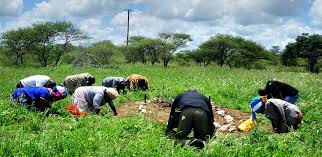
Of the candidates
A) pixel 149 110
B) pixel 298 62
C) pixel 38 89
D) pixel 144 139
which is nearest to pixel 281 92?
pixel 149 110

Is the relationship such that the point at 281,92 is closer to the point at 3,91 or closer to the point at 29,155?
the point at 29,155

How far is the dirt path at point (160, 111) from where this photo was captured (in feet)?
36.9

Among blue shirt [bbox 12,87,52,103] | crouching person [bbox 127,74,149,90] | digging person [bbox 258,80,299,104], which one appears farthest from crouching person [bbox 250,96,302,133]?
crouching person [bbox 127,74,149,90]

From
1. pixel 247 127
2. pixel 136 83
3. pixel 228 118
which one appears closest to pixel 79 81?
pixel 136 83

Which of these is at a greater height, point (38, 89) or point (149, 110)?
point (38, 89)

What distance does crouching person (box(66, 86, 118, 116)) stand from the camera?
10.1m

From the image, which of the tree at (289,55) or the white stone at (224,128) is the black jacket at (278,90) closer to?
the white stone at (224,128)

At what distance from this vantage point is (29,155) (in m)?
5.86

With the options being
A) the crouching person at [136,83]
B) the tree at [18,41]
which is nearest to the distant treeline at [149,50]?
the tree at [18,41]

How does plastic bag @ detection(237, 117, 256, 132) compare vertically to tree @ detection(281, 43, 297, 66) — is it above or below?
below

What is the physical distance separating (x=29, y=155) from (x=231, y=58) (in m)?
44.3

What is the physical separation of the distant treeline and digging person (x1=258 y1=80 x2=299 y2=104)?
92.8 feet

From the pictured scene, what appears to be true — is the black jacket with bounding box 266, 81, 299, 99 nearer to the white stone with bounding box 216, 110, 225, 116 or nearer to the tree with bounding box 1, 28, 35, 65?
the white stone with bounding box 216, 110, 225, 116

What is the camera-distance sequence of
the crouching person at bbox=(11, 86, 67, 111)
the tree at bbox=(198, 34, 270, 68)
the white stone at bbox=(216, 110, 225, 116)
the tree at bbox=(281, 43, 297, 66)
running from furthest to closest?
the tree at bbox=(198, 34, 270, 68) → the tree at bbox=(281, 43, 297, 66) → the white stone at bbox=(216, 110, 225, 116) → the crouching person at bbox=(11, 86, 67, 111)
